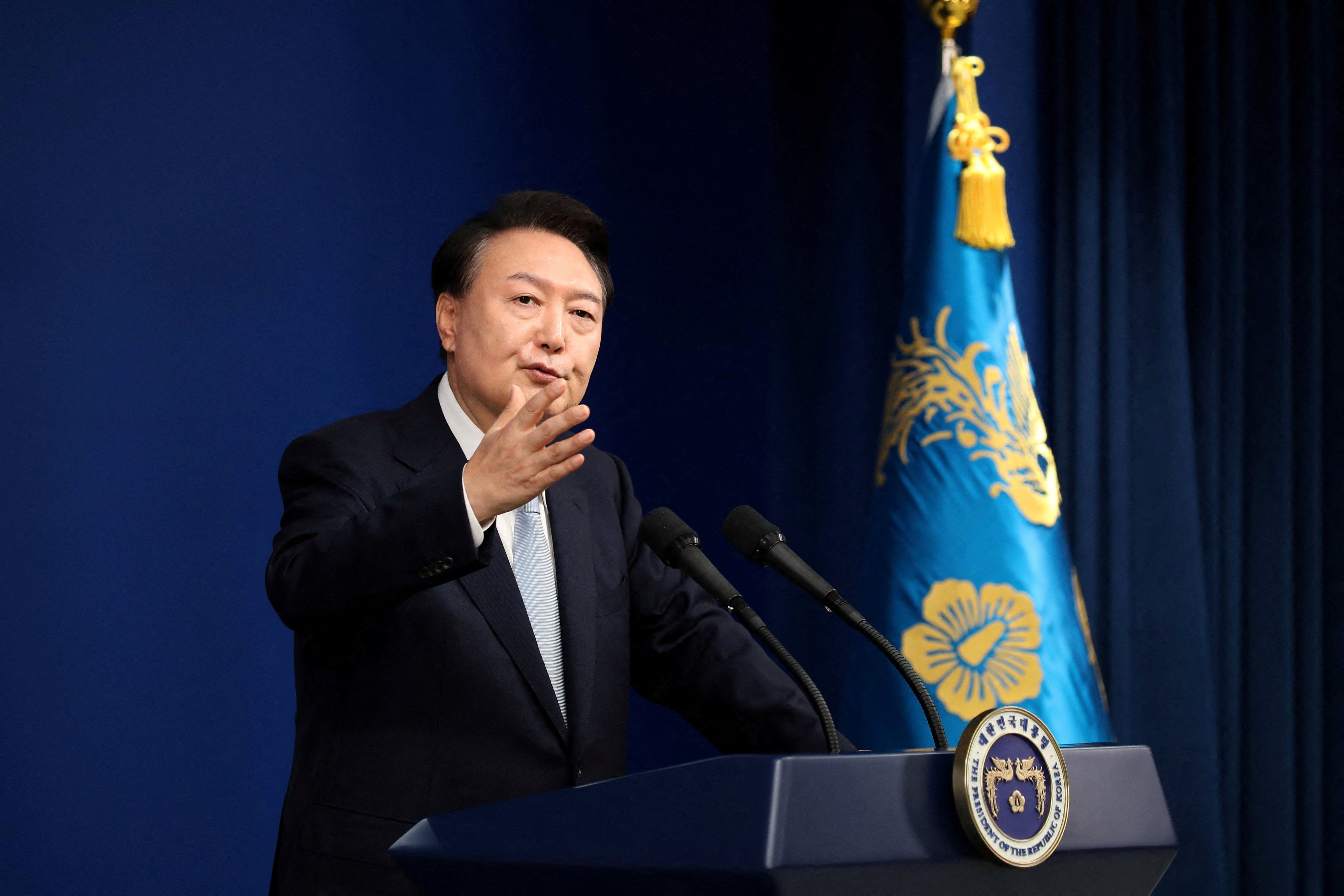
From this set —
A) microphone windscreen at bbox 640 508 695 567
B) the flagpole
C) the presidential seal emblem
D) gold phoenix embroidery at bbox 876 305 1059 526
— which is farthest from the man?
the flagpole

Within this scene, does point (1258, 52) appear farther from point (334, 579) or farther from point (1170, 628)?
point (334, 579)

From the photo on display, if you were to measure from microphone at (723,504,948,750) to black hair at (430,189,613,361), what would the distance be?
22.3 inches

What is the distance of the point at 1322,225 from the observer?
2.32 m

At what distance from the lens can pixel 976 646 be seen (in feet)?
6.75

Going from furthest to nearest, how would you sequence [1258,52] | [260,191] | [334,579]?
[1258,52], [260,191], [334,579]

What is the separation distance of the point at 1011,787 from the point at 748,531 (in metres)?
0.33

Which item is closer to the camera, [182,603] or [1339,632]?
[182,603]

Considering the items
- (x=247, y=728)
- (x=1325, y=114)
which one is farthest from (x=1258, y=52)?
(x=247, y=728)

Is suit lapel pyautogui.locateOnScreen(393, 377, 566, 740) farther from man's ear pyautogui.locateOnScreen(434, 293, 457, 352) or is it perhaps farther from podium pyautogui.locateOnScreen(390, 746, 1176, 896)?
podium pyautogui.locateOnScreen(390, 746, 1176, 896)

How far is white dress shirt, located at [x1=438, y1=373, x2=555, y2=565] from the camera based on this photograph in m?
1.35

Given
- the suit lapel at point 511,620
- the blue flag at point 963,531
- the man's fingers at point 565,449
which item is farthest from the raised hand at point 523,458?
the blue flag at point 963,531

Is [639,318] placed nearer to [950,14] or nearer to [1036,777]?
[950,14]

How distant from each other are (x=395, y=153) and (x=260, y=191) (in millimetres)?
313

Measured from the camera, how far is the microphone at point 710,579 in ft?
2.93
